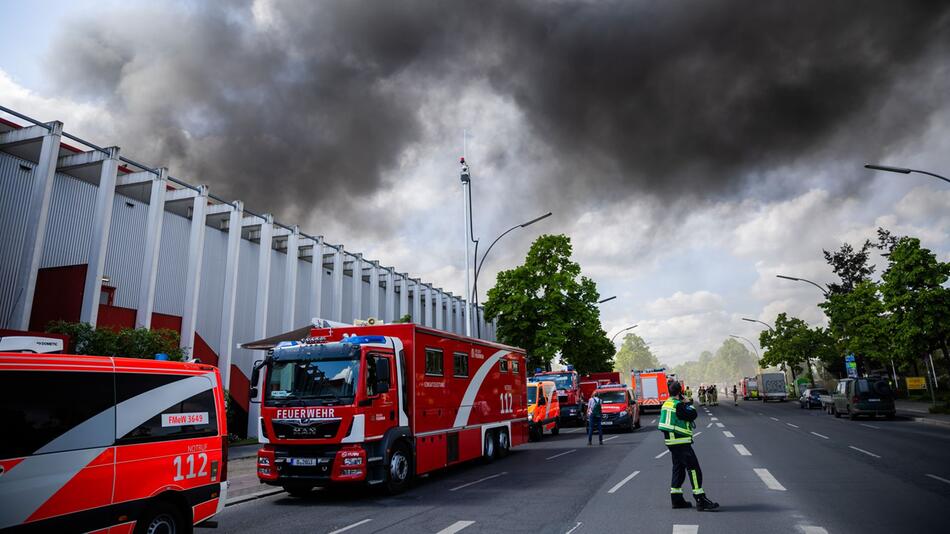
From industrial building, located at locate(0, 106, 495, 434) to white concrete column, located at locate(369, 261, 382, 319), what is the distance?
3.96m

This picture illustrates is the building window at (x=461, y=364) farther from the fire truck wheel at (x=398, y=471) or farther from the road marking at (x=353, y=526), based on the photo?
the road marking at (x=353, y=526)

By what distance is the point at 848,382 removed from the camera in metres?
28.8

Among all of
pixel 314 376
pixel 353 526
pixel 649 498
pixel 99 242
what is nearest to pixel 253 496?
pixel 314 376

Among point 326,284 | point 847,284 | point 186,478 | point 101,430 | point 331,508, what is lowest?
point 331,508

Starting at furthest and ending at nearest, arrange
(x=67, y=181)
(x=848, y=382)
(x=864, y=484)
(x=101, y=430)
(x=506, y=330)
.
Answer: (x=506, y=330)
(x=848, y=382)
(x=67, y=181)
(x=864, y=484)
(x=101, y=430)

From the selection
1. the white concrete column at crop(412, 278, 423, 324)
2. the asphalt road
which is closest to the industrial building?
the asphalt road

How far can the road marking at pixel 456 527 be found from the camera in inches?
294

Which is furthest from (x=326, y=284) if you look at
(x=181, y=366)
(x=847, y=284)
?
(x=847, y=284)

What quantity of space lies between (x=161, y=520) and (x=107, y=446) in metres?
1.20

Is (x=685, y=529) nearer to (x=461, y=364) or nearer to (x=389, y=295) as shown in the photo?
(x=461, y=364)

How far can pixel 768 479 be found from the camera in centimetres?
1050

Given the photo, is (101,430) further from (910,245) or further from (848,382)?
(910,245)

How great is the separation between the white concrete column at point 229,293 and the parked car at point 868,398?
97.0 feet

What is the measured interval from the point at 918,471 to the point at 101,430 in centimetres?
1366
